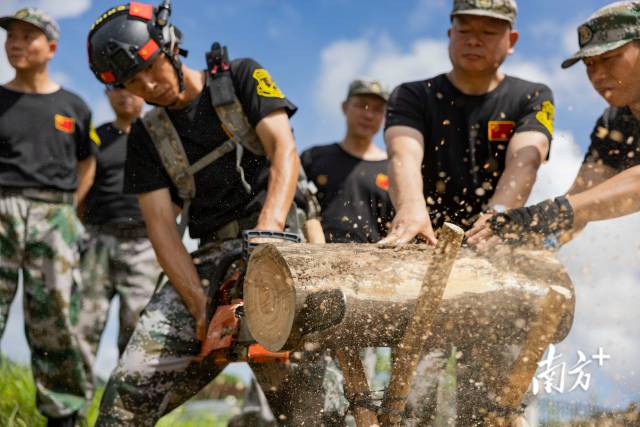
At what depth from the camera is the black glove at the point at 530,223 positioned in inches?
130

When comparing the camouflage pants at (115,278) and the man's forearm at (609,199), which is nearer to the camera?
the man's forearm at (609,199)

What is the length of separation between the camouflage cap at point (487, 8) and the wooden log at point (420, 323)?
5.89 feet

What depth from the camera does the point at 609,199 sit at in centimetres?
370

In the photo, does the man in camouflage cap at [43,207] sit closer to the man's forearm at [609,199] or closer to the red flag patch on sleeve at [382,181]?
the red flag patch on sleeve at [382,181]

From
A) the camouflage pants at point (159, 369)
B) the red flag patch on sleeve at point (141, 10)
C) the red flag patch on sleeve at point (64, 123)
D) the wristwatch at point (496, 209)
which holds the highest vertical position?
the red flag patch on sleeve at point (141, 10)

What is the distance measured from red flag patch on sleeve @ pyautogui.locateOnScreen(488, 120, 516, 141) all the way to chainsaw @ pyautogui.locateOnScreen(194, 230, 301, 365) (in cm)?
127

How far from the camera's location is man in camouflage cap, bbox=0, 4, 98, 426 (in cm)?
557

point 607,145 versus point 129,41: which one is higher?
point 129,41

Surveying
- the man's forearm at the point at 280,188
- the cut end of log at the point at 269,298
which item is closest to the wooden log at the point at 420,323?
the cut end of log at the point at 269,298

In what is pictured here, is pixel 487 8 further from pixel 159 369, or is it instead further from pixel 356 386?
pixel 159 369

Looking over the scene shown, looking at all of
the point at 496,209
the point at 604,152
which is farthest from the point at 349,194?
the point at 496,209

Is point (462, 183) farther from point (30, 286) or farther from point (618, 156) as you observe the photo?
point (30, 286)

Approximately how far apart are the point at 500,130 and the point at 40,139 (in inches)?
134

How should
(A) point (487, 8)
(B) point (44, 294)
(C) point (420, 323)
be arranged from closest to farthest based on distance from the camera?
(C) point (420, 323) → (A) point (487, 8) → (B) point (44, 294)
